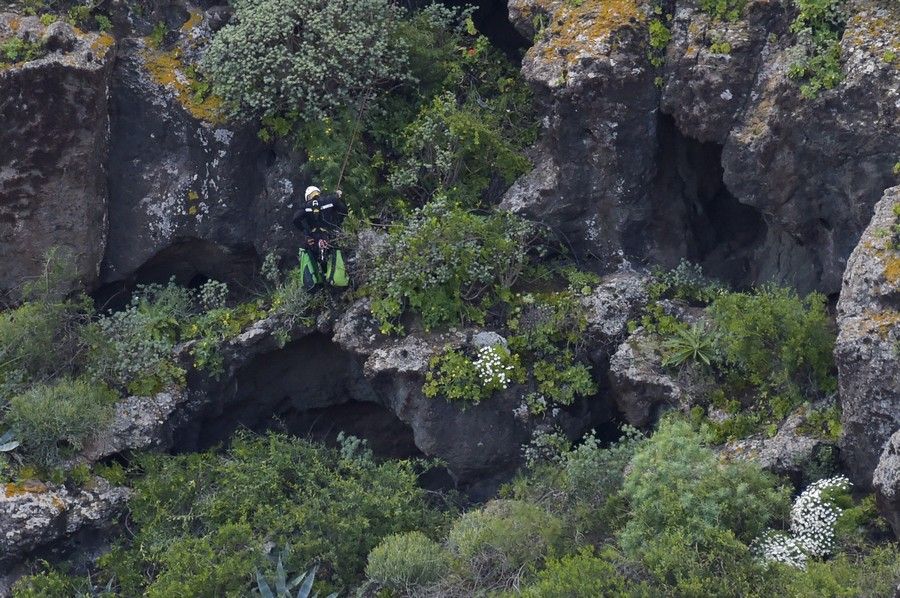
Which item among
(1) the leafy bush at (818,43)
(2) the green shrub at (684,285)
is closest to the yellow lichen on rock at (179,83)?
(2) the green shrub at (684,285)

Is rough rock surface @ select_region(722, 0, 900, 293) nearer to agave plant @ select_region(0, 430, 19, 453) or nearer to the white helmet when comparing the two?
the white helmet

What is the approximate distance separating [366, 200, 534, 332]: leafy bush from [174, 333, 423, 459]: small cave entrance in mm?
1068

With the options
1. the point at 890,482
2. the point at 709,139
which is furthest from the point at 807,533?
the point at 709,139

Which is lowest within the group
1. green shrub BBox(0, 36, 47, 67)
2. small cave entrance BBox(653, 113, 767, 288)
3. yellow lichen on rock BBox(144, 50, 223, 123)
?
small cave entrance BBox(653, 113, 767, 288)

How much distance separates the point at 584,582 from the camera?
856 centimetres

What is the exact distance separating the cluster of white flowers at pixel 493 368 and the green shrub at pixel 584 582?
2595 millimetres

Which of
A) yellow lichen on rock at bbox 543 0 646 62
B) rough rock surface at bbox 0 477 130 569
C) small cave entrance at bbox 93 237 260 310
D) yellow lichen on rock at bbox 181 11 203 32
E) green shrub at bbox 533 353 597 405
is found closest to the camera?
rough rock surface at bbox 0 477 130 569

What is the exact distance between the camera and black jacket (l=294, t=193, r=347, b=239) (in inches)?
479

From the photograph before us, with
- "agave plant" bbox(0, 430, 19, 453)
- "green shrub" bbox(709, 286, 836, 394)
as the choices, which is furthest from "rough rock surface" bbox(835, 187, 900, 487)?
"agave plant" bbox(0, 430, 19, 453)

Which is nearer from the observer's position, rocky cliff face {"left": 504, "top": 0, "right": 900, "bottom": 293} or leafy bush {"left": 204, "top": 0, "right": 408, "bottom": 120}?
rocky cliff face {"left": 504, "top": 0, "right": 900, "bottom": 293}

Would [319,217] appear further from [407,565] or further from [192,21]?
[407,565]

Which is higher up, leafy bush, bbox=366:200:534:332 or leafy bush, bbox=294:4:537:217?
leafy bush, bbox=294:4:537:217

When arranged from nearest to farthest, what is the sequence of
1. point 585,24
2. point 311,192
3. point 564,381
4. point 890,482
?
point 890,482 → point 564,381 → point 585,24 → point 311,192

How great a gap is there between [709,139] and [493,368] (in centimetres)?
301
